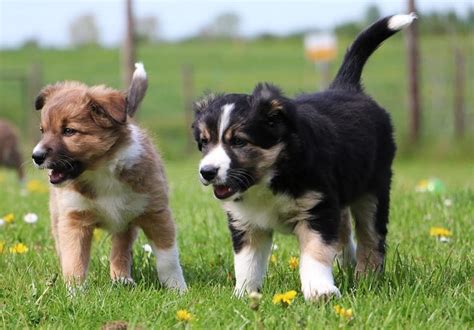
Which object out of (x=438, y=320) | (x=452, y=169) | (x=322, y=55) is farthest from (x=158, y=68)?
(x=438, y=320)

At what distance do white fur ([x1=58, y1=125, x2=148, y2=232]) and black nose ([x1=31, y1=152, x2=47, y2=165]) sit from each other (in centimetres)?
37

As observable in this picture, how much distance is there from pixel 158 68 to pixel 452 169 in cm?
1988

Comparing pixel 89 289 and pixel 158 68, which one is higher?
pixel 89 289

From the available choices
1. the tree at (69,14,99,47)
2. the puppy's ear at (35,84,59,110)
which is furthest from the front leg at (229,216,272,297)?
the tree at (69,14,99,47)

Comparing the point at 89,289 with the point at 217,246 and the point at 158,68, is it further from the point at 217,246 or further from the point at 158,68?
the point at 158,68

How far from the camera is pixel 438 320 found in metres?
3.71

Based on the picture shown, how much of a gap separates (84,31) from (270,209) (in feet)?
122

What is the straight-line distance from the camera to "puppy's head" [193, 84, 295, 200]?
4191mm

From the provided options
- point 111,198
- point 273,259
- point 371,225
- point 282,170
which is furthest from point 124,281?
point 371,225

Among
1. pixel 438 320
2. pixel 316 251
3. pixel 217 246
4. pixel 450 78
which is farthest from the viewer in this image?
pixel 450 78

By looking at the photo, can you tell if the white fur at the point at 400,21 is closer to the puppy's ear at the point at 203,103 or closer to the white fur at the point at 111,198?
the puppy's ear at the point at 203,103

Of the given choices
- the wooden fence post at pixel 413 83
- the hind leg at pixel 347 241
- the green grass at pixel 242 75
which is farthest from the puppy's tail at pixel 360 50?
the wooden fence post at pixel 413 83

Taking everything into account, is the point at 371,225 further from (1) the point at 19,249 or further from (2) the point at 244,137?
(1) the point at 19,249

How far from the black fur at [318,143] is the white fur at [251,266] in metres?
0.07
